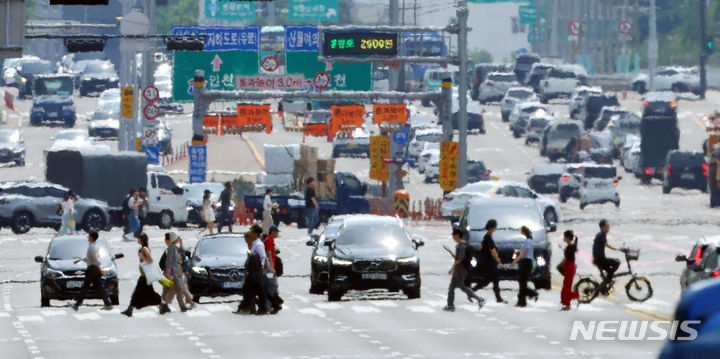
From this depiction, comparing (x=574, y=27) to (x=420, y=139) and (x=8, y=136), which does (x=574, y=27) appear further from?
(x=8, y=136)

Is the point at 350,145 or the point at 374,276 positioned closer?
the point at 374,276

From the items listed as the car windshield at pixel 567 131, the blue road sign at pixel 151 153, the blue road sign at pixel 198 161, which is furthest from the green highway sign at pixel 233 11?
the blue road sign at pixel 198 161

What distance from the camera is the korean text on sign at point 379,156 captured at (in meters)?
55.6

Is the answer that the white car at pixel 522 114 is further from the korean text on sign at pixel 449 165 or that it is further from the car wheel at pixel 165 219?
the car wheel at pixel 165 219

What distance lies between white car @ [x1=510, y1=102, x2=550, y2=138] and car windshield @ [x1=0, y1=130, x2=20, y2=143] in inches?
1083

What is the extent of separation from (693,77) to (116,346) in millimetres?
91956

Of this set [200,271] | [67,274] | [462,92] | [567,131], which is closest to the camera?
[200,271]

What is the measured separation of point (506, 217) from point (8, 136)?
50.5 m

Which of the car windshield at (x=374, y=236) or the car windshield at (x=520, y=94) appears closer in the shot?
the car windshield at (x=374, y=236)

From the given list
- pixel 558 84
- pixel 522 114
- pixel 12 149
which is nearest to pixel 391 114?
pixel 12 149

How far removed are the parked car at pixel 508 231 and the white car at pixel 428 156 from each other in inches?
1654

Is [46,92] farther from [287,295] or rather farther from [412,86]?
[287,295]

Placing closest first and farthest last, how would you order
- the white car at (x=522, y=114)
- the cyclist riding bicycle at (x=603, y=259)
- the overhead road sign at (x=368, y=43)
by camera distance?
the cyclist riding bicycle at (x=603, y=259)
the overhead road sign at (x=368, y=43)
the white car at (x=522, y=114)

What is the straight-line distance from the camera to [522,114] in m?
86.2
